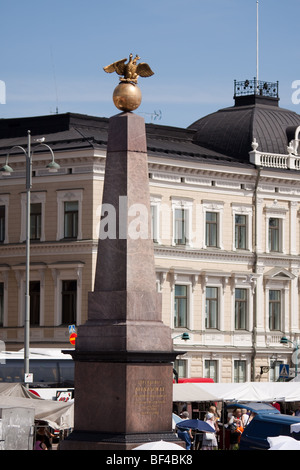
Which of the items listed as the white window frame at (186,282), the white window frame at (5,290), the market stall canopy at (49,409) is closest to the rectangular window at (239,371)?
the white window frame at (186,282)

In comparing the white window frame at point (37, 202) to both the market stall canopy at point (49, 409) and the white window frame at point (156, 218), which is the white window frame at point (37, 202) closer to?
the white window frame at point (156, 218)

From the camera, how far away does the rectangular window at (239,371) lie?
67438mm

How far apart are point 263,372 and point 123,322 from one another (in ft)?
132

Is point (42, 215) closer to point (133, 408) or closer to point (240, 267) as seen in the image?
point (240, 267)

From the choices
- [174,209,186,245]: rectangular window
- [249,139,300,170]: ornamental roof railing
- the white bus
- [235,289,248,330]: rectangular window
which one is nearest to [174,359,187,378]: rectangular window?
[235,289,248,330]: rectangular window

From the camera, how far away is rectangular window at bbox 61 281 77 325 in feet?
210

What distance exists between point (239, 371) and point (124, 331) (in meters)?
40.1

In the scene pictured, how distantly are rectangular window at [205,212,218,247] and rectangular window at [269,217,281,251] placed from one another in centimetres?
324

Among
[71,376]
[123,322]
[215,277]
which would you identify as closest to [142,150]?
[123,322]

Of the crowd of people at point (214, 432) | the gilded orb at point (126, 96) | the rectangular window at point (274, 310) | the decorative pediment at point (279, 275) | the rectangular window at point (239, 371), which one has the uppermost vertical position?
the gilded orb at point (126, 96)

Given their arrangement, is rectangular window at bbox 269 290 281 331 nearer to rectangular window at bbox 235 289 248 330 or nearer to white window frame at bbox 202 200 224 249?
rectangular window at bbox 235 289 248 330

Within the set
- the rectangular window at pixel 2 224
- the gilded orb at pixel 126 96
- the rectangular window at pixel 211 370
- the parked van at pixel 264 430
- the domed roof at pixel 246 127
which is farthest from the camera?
the domed roof at pixel 246 127

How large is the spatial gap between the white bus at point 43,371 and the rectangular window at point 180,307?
12565 mm

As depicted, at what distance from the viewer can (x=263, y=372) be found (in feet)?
223
